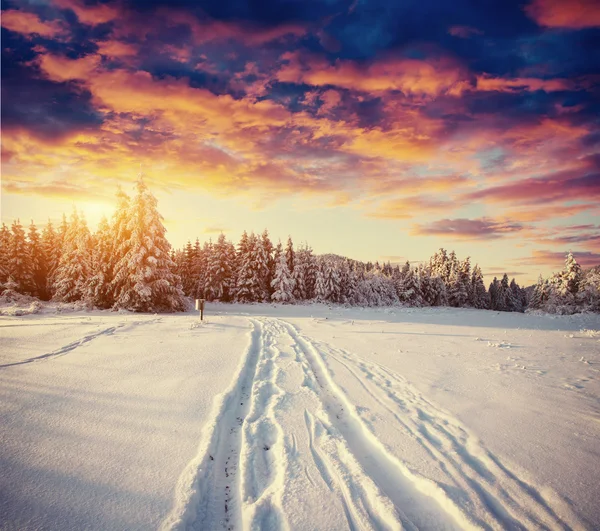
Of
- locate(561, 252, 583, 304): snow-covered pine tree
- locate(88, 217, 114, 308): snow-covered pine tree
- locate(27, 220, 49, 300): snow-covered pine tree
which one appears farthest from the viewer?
locate(561, 252, 583, 304): snow-covered pine tree

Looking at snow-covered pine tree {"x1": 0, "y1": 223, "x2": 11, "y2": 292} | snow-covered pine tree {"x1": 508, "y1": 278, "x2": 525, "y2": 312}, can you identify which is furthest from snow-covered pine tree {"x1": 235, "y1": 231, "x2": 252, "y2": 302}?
snow-covered pine tree {"x1": 508, "y1": 278, "x2": 525, "y2": 312}

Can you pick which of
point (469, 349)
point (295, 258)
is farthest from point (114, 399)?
point (295, 258)

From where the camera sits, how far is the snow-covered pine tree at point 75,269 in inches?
1170

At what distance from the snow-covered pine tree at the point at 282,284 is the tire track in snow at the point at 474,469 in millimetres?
34516

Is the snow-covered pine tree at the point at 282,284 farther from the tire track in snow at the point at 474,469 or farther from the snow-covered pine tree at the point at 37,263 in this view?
the tire track in snow at the point at 474,469

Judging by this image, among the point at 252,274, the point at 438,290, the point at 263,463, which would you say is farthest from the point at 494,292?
the point at 263,463

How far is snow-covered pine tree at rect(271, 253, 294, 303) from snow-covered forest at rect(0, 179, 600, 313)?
0.15m

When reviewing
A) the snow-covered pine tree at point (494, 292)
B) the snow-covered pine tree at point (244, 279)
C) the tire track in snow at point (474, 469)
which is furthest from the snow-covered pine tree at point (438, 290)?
the tire track in snow at point (474, 469)

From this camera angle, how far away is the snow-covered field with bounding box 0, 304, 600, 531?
2650 millimetres

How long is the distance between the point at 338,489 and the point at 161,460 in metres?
2.11

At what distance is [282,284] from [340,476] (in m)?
37.7

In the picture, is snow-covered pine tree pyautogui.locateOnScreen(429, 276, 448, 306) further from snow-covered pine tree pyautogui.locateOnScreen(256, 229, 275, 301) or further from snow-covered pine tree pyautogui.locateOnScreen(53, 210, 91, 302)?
snow-covered pine tree pyautogui.locateOnScreen(53, 210, 91, 302)

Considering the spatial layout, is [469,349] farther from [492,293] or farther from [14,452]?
[492,293]

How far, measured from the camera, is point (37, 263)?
37.9 m
